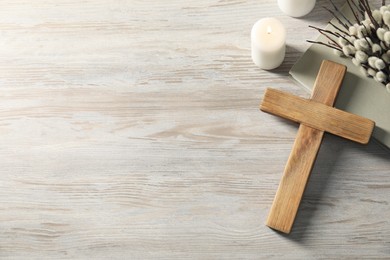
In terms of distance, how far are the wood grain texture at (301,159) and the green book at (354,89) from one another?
0.03 metres

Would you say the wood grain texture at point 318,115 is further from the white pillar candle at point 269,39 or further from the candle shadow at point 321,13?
the candle shadow at point 321,13

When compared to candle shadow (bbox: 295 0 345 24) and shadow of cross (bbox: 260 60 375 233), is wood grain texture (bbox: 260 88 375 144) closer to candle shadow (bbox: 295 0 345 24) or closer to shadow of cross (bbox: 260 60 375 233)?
shadow of cross (bbox: 260 60 375 233)

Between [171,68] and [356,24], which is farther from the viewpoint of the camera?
[171,68]

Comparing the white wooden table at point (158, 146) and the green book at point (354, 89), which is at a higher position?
the green book at point (354, 89)

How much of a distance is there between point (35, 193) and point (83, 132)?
0.14 metres

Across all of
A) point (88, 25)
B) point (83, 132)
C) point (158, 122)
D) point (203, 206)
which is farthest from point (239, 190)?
point (88, 25)

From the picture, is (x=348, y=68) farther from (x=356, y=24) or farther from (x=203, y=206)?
(x=203, y=206)

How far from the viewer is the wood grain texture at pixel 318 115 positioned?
960 mm

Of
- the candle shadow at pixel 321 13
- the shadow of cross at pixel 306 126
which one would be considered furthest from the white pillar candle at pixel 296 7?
the shadow of cross at pixel 306 126

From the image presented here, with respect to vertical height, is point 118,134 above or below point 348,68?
below

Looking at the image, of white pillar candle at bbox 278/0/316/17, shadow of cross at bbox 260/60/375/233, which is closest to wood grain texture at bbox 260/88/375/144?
shadow of cross at bbox 260/60/375/233

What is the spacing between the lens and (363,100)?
100 cm

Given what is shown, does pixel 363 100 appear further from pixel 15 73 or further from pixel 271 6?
pixel 15 73

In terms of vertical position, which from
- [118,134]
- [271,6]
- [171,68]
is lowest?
[118,134]
